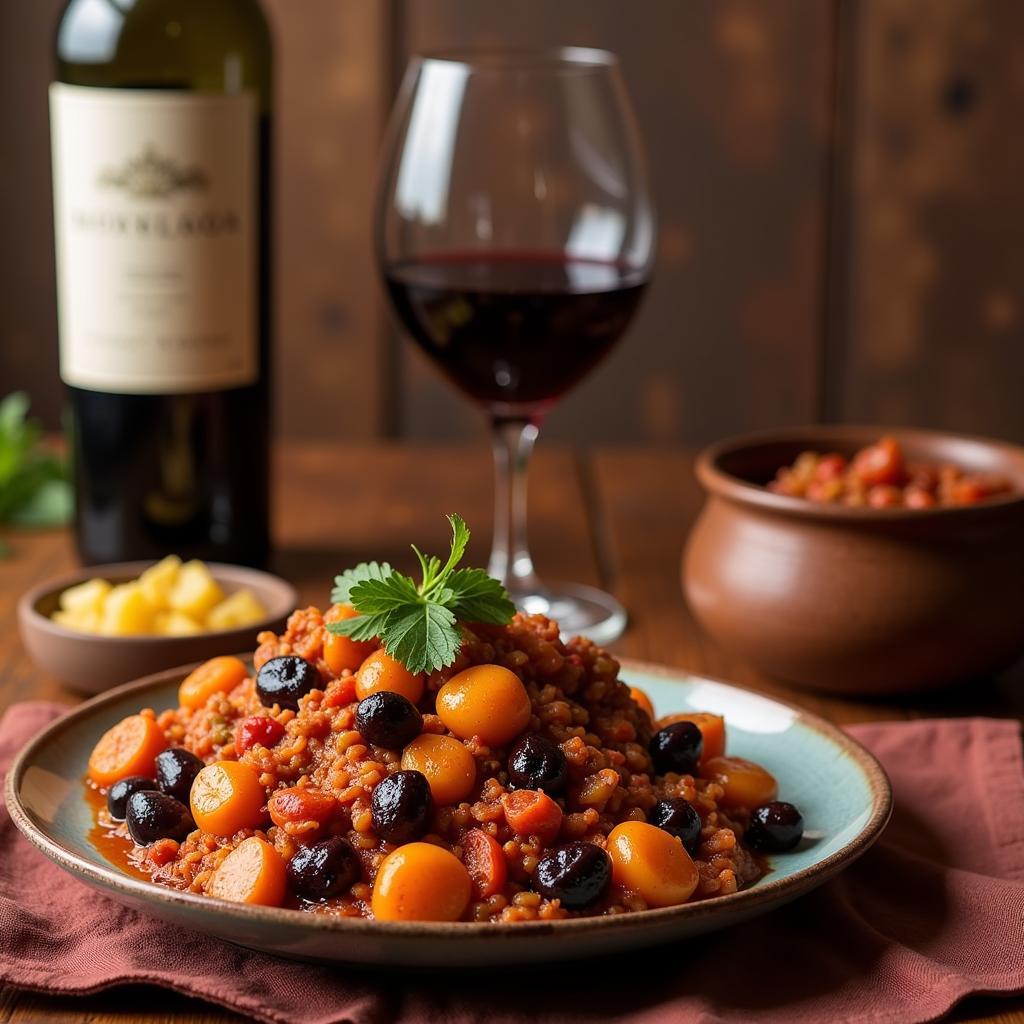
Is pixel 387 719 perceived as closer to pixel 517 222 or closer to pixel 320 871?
pixel 320 871

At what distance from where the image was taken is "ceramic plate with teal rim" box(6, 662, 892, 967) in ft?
3.01

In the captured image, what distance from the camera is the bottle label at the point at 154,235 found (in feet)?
6.17

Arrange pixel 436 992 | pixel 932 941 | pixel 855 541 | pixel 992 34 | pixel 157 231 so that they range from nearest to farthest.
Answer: pixel 436 992 → pixel 932 941 → pixel 855 541 → pixel 157 231 → pixel 992 34

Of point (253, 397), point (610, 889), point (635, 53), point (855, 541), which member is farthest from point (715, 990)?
point (635, 53)

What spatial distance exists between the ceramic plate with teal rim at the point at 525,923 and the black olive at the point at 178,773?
0.22 ft

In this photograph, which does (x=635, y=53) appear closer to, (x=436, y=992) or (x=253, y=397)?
(x=253, y=397)

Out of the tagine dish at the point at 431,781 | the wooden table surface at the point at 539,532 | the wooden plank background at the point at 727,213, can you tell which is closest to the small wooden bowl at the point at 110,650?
the wooden table surface at the point at 539,532

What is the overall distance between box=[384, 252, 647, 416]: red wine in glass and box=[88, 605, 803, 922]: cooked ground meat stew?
658 millimetres

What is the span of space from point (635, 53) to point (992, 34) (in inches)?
29.3

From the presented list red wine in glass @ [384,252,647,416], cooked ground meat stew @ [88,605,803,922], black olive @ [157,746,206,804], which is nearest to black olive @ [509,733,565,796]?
cooked ground meat stew @ [88,605,803,922]

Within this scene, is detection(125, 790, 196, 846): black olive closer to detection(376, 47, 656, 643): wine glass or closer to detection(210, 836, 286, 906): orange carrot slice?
detection(210, 836, 286, 906): orange carrot slice

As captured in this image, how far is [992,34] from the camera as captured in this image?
11.0ft

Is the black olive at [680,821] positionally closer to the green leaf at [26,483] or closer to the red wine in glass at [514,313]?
the red wine in glass at [514,313]

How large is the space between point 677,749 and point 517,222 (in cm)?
84
